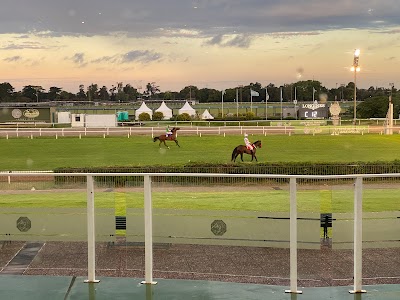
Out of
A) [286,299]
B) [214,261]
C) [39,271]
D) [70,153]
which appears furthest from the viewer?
[70,153]

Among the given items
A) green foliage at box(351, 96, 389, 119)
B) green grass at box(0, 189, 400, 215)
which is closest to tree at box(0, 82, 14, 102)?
green foliage at box(351, 96, 389, 119)

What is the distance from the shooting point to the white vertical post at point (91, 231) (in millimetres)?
4922

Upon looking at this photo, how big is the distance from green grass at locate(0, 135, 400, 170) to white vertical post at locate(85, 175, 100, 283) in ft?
63.1

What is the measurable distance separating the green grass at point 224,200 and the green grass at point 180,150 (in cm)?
1861

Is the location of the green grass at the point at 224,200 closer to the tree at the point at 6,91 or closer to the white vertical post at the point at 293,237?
the white vertical post at the point at 293,237

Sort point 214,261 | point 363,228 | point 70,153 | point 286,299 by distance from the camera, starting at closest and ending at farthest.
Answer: point 286,299 → point 363,228 → point 214,261 → point 70,153

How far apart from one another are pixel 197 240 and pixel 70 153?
26.7 metres

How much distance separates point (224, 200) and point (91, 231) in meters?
1.38

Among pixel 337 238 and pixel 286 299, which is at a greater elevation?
pixel 337 238

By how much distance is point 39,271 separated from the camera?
5.99m

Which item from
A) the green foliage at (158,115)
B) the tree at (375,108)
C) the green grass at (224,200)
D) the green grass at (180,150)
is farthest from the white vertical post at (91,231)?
the tree at (375,108)

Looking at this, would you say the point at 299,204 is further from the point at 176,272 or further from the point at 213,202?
the point at 176,272

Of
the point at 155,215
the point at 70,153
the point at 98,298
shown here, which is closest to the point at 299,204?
the point at 155,215

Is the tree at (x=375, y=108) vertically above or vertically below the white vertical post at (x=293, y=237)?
above
